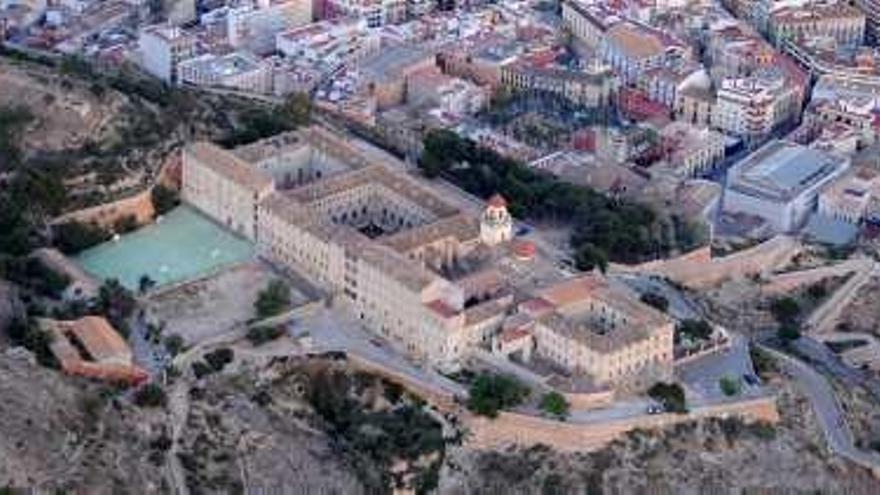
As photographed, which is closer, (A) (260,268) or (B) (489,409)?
(B) (489,409)

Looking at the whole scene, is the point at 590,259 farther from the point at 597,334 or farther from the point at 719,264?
the point at 597,334

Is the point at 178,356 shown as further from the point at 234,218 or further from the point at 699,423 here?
the point at 699,423

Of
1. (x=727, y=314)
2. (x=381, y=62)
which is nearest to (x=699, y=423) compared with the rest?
(x=727, y=314)

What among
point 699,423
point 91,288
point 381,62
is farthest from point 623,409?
point 381,62

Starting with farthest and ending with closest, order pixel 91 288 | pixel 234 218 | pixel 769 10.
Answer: pixel 769 10 < pixel 234 218 < pixel 91 288

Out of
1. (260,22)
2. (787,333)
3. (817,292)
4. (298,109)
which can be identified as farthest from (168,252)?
(260,22)

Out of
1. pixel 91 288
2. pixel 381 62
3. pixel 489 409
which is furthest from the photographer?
pixel 381 62

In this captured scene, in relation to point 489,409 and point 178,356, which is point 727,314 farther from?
point 178,356
